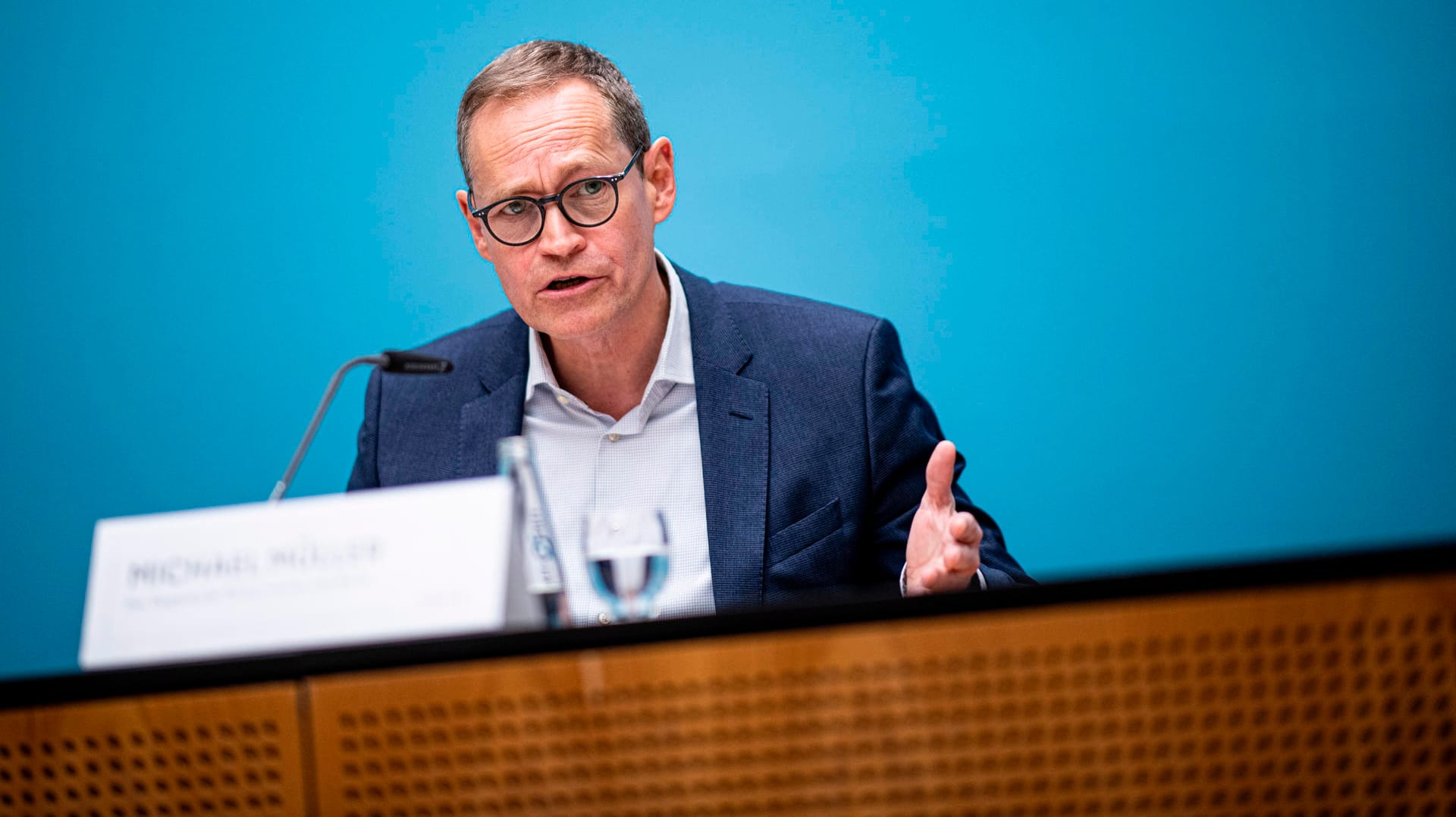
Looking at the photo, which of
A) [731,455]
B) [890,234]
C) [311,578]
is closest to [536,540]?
[311,578]

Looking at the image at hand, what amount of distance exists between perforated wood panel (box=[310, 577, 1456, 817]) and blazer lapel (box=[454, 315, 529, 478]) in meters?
1.01

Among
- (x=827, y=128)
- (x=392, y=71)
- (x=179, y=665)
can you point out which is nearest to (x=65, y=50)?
(x=392, y=71)

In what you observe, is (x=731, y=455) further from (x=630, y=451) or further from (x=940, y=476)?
(x=940, y=476)

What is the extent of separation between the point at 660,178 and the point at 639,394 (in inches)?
16.0

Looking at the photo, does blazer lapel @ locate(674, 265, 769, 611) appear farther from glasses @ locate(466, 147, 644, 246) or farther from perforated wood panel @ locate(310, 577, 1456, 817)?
perforated wood panel @ locate(310, 577, 1456, 817)

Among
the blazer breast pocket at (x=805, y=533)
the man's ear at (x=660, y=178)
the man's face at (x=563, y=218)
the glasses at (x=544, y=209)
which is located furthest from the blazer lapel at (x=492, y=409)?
the blazer breast pocket at (x=805, y=533)

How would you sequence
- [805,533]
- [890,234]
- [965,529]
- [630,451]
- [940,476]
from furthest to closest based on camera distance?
[890,234] → [630,451] → [805,533] → [940,476] → [965,529]

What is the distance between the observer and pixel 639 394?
1.83 m

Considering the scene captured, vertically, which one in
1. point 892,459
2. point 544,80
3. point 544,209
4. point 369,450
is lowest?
point 892,459

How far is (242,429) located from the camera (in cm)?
249

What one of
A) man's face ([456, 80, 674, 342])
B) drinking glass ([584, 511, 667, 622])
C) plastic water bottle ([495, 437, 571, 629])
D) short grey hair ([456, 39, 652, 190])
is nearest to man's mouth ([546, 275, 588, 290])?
man's face ([456, 80, 674, 342])

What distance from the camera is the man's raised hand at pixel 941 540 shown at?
115 cm

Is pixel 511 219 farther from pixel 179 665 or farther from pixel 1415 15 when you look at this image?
pixel 1415 15

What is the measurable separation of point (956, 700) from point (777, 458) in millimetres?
916
